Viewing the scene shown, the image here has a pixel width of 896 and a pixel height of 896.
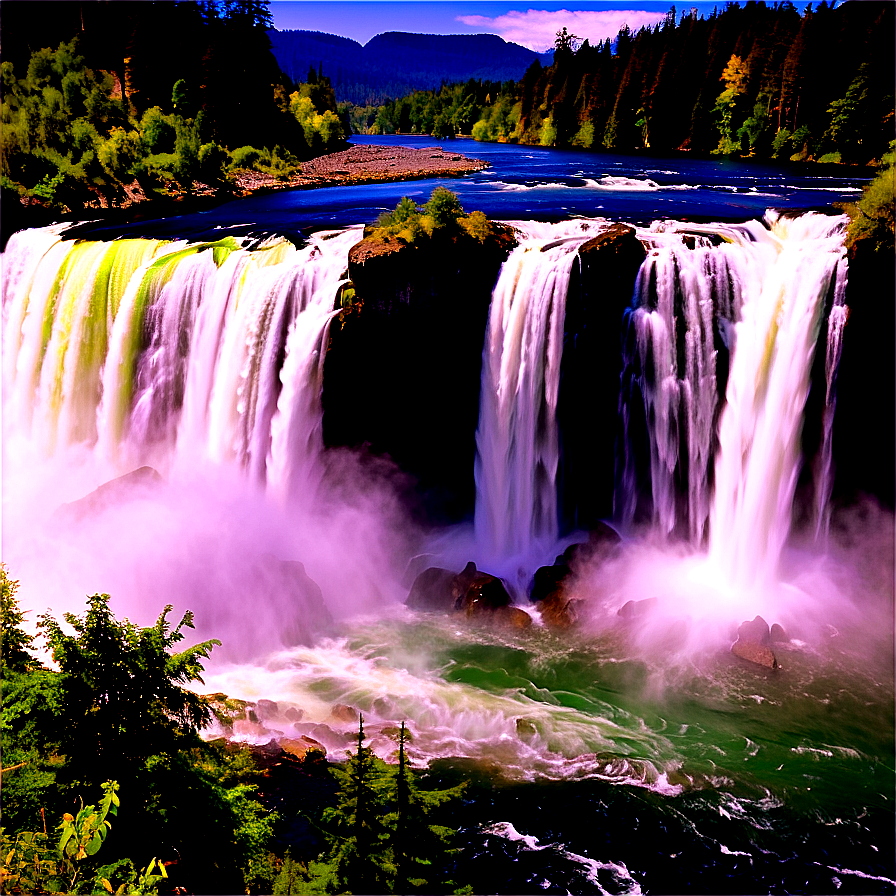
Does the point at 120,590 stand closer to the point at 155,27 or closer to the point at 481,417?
the point at 481,417

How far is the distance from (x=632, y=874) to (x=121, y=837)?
7.27m

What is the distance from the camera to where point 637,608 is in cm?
1625

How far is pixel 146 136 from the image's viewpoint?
41.4m

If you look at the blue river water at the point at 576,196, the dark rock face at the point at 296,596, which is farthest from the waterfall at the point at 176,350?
the blue river water at the point at 576,196

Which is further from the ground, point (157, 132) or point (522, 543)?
point (157, 132)

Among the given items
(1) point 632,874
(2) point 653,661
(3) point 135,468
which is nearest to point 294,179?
(3) point 135,468

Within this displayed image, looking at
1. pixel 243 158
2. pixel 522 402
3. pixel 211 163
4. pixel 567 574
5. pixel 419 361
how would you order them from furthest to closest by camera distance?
pixel 243 158, pixel 211 163, pixel 419 361, pixel 522 402, pixel 567 574

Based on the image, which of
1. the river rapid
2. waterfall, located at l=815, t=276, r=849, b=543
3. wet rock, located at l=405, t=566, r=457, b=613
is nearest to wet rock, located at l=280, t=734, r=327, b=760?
the river rapid

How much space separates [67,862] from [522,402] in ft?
50.1

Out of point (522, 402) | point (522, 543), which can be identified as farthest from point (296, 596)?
point (522, 402)

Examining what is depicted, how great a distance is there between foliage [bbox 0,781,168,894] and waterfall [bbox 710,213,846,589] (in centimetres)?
1532

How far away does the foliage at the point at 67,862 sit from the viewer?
3953mm

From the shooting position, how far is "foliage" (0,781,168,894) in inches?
156

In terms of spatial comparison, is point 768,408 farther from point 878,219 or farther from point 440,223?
point 440,223
